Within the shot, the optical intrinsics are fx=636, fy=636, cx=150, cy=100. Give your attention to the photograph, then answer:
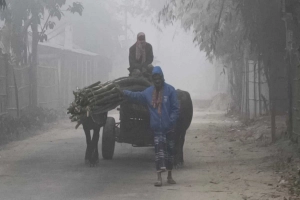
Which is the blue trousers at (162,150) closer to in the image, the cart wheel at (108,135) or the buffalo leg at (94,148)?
the buffalo leg at (94,148)

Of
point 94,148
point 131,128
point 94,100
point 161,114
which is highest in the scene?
point 94,100

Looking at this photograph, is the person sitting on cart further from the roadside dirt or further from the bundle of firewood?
the bundle of firewood

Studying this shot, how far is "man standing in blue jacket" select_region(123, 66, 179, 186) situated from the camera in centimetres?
922

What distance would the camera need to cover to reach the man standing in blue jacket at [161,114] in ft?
30.2

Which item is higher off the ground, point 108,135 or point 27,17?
point 27,17

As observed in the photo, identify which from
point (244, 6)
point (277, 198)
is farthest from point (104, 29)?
point (277, 198)

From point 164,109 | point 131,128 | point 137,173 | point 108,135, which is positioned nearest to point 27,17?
point 108,135

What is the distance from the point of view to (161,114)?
9227 millimetres

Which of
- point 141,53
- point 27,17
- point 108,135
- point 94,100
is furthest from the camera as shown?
point 27,17

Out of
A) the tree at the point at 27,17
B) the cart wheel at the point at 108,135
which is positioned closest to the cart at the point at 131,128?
the cart wheel at the point at 108,135

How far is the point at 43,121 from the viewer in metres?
22.2

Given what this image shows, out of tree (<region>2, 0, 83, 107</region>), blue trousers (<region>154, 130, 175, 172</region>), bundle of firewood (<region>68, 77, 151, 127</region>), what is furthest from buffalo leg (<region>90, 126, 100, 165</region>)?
tree (<region>2, 0, 83, 107</region>)

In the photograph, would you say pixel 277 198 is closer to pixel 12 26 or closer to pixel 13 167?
pixel 13 167

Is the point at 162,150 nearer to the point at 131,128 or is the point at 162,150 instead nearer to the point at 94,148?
the point at 94,148
